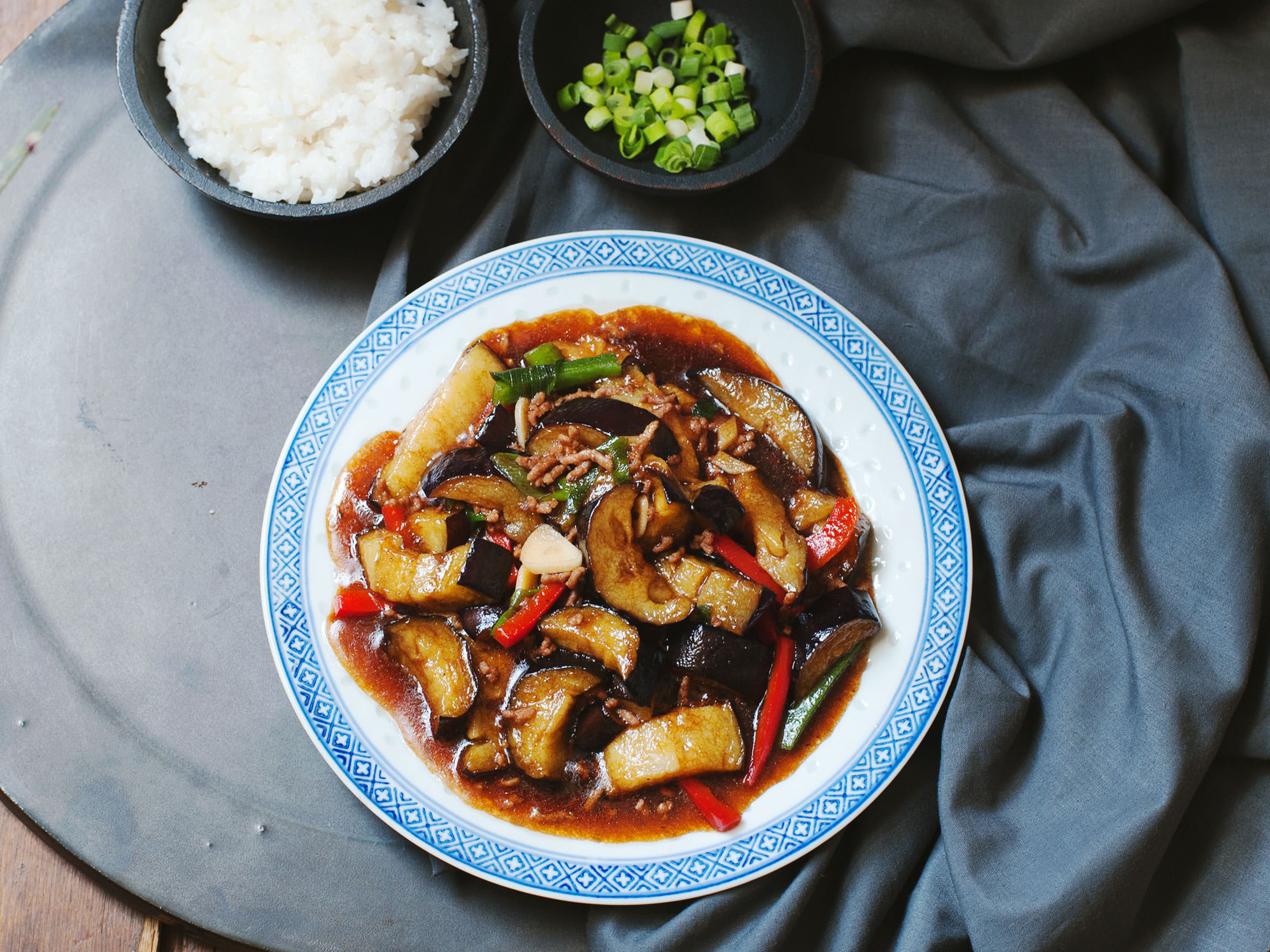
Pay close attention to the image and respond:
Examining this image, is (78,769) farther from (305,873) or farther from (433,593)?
(433,593)

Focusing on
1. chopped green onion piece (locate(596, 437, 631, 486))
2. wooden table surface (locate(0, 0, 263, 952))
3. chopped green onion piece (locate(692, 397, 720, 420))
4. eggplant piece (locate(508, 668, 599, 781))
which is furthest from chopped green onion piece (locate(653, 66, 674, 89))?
wooden table surface (locate(0, 0, 263, 952))

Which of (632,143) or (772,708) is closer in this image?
(772,708)

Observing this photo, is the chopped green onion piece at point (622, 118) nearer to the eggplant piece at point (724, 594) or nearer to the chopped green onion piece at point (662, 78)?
the chopped green onion piece at point (662, 78)

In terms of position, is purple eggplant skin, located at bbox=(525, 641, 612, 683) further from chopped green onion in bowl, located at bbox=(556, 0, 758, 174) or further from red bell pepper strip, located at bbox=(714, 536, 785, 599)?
chopped green onion in bowl, located at bbox=(556, 0, 758, 174)

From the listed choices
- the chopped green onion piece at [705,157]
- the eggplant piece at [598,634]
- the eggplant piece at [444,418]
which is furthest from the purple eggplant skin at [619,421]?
the chopped green onion piece at [705,157]

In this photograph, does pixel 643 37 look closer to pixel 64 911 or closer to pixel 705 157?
pixel 705 157

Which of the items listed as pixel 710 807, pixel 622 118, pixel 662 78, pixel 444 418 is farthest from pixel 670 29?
pixel 710 807
